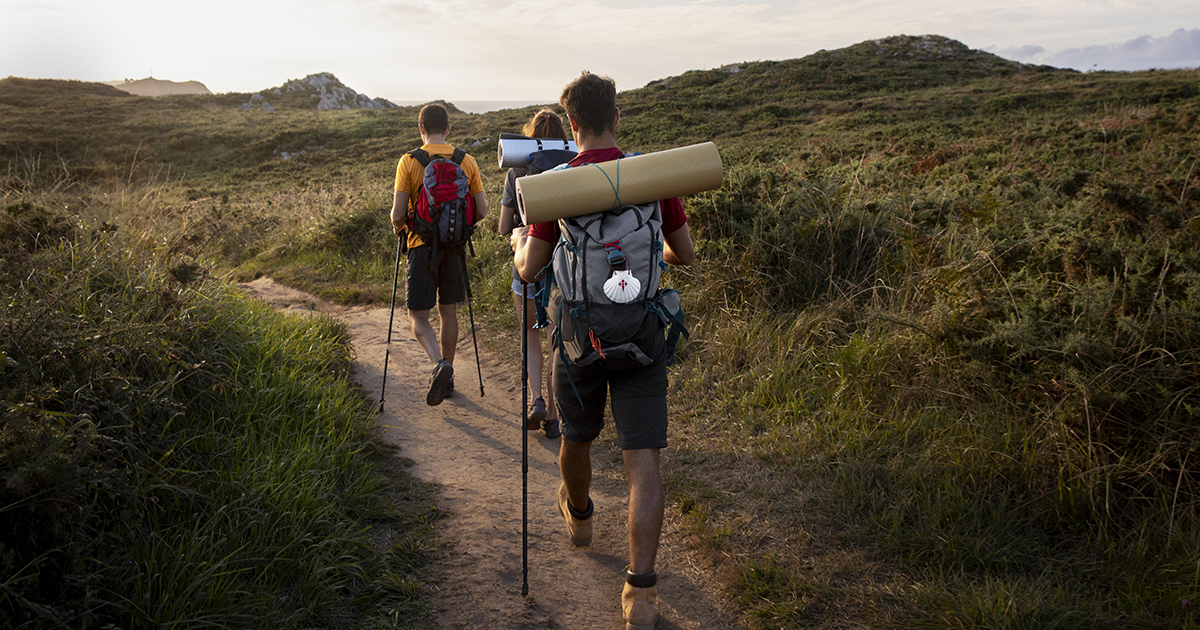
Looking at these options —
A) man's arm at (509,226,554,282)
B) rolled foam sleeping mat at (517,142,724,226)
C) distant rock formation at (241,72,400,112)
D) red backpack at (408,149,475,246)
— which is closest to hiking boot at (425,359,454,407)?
red backpack at (408,149,475,246)

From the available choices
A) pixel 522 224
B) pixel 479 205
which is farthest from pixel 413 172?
pixel 522 224

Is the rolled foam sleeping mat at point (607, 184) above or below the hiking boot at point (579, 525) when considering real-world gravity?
above

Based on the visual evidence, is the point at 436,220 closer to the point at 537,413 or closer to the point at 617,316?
the point at 537,413

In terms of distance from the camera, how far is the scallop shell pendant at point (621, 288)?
90.5 inches

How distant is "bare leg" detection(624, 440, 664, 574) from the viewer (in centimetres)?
251

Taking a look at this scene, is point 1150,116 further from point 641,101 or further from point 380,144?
point 380,144

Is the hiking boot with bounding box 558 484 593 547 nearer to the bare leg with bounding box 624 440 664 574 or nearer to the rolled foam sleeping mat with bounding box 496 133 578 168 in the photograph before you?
the bare leg with bounding box 624 440 664 574

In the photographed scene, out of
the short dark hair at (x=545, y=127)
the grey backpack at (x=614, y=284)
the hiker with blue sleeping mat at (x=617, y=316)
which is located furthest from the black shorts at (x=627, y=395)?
the short dark hair at (x=545, y=127)

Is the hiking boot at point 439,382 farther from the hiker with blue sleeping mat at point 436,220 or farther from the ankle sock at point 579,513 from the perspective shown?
the ankle sock at point 579,513

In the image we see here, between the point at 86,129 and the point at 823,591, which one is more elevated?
the point at 86,129

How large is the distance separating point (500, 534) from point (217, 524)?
1299mm

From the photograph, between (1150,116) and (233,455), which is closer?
(233,455)

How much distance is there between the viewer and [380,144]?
38.1 meters

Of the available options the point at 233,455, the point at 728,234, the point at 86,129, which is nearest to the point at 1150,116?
the point at 728,234
